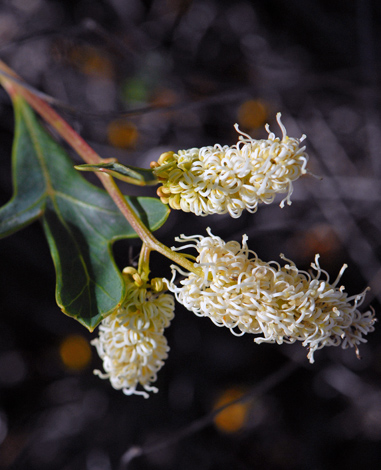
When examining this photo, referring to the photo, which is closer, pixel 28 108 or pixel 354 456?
pixel 28 108

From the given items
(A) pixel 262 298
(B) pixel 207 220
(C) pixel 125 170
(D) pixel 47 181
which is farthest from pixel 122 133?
(A) pixel 262 298

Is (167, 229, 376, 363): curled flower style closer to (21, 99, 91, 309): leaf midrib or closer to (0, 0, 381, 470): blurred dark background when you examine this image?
(21, 99, 91, 309): leaf midrib

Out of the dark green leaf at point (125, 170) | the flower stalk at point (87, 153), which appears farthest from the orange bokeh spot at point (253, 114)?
the dark green leaf at point (125, 170)

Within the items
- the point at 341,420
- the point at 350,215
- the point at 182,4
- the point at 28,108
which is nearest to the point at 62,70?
the point at 182,4

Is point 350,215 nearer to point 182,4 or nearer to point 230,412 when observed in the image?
point 230,412

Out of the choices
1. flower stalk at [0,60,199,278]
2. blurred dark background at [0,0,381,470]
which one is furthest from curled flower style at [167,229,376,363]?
blurred dark background at [0,0,381,470]
